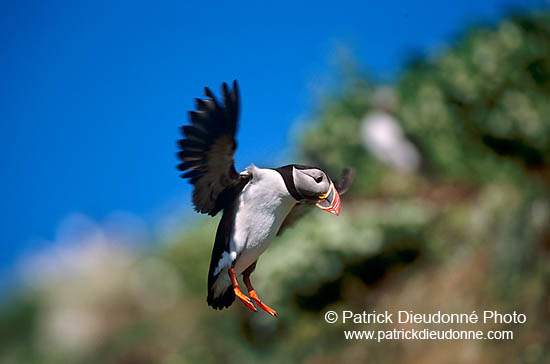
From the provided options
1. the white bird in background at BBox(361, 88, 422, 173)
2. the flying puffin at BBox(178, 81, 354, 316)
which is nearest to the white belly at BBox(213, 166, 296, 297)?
the flying puffin at BBox(178, 81, 354, 316)

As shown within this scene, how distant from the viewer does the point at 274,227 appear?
4.26 feet

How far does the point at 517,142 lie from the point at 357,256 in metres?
2.69

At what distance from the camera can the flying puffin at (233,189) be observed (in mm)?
1210

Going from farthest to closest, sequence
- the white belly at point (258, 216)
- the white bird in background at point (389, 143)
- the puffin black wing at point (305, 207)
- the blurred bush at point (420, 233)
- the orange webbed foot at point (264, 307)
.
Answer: the white bird in background at point (389, 143)
the blurred bush at point (420, 233)
the puffin black wing at point (305, 207)
the white belly at point (258, 216)
the orange webbed foot at point (264, 307)

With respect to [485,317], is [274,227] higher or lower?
lower

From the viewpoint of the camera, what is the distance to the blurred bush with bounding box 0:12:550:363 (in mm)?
6516

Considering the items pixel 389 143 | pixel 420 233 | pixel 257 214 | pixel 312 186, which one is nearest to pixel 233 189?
pixel 257 214

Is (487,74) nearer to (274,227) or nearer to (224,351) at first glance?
(224,351)

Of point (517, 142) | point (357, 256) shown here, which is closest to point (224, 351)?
point (357, 256)

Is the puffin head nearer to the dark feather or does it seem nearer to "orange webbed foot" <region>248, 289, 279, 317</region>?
the dark feather

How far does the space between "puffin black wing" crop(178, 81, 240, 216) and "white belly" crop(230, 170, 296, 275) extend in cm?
6

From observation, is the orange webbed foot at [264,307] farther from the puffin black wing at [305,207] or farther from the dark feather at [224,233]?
the puffin black wing at [305,207]

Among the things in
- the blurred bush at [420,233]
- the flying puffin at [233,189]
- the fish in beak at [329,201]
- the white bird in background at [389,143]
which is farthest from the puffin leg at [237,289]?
the white bird in background at [389,143]

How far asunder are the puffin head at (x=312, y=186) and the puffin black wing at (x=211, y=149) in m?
0.14
